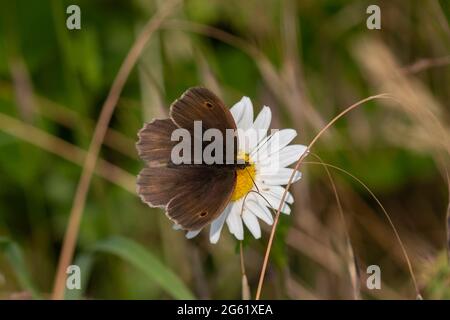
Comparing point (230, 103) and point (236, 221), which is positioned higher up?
point (230, 103)

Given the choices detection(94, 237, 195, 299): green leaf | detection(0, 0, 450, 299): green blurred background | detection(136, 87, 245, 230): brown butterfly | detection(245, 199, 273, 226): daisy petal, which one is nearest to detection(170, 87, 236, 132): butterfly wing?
detection(136, 87, 245, 230): brown butterfly

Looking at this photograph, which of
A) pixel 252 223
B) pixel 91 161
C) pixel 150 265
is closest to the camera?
pixel 252 223

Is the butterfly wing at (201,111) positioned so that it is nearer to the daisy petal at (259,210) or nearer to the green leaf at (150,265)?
the daisy petal at (259,210)

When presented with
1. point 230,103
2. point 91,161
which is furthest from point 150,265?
point 230,103

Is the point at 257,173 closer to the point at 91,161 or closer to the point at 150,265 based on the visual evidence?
the point at 150,265

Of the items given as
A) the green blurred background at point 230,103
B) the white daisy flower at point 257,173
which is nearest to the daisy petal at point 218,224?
the white daisy flower at point 257,173
